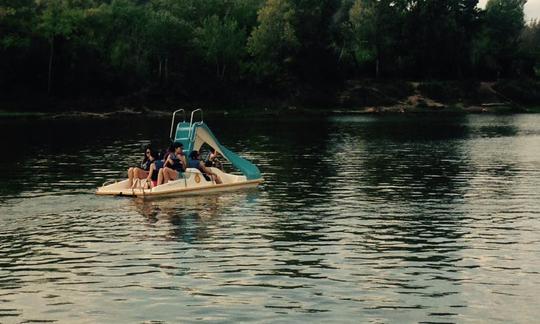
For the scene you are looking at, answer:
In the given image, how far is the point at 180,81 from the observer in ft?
480

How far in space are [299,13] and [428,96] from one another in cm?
2803

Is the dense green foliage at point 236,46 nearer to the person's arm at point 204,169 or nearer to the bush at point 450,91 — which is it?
the bush at point 450,91

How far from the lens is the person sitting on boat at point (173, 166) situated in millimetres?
38781

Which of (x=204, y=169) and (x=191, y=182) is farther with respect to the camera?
(x=204, y=169)

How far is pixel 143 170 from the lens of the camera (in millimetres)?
39625

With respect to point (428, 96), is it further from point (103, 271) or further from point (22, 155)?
point (103, 271)

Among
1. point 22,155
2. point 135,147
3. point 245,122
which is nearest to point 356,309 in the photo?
point 22,155

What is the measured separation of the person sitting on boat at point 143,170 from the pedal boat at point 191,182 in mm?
256

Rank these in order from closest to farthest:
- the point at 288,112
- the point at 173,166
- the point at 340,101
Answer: the point at 173,166 → the point at 288,112 → the point at 340,101

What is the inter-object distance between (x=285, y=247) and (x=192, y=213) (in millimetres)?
8056

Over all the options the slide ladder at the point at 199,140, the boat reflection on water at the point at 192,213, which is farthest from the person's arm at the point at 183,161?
the slide ladder at the point at 199,140

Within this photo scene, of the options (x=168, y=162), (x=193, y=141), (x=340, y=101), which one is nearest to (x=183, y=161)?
(x=168, y=162)

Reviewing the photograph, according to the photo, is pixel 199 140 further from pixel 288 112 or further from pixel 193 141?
pixel 288 112

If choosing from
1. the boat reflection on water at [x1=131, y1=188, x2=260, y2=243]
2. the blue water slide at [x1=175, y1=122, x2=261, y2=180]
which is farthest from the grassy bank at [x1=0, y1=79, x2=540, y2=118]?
the boat reflection on water at [x1=131, y1=188, x2=260, y2=243]
